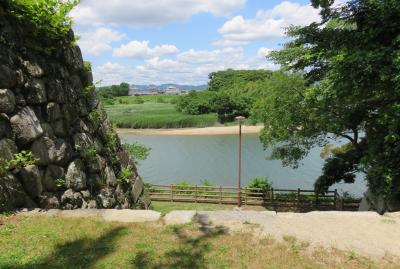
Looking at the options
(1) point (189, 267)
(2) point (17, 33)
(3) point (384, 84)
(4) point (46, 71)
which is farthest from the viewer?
(3) point (384, 84)

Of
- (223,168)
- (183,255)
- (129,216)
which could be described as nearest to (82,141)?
(129,216)

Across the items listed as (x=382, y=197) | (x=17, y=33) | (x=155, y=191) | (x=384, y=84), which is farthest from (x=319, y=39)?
(x=155, y=191)

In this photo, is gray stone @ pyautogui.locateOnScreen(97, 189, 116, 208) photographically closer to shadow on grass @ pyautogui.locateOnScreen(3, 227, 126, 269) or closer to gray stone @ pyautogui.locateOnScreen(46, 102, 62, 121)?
gray stone @ pyautogui.locateOnScreen(46, 102, 62, 121)

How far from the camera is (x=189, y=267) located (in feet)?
16.8

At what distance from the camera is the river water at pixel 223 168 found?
2842 cm

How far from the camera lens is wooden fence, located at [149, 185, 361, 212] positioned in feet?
66.8

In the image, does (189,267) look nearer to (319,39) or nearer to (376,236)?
(376,236)

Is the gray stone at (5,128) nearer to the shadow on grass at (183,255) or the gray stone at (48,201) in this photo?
the gray stone at (48,201)

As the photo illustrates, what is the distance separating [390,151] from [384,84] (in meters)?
1.69

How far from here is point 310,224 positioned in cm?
684

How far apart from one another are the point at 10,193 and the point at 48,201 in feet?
2.88

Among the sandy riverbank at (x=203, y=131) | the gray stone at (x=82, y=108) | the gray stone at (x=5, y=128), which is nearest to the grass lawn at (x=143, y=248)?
the gray stone at (x=5, y=128)

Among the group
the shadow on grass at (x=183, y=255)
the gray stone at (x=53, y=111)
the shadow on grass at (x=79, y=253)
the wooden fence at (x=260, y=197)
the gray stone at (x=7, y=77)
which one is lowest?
the wooden fence at (x=260, y=197)

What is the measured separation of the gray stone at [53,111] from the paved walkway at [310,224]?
1991 mm
